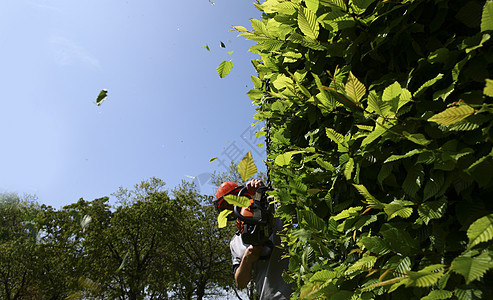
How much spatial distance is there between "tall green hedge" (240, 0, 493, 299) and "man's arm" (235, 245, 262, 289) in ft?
5.32

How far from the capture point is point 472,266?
840 mm

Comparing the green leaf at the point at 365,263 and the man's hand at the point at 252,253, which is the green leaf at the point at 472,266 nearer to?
the green leaf at the point at 365,263

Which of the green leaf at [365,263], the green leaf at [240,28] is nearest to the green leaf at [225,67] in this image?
the green leaf at [240,28]

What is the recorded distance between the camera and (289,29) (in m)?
1.78

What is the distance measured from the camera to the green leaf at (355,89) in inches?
48.3

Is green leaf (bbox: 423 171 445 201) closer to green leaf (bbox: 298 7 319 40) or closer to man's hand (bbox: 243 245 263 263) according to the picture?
green leaf (bbox: 298 7 319 40)

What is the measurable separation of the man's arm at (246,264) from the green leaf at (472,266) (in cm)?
267

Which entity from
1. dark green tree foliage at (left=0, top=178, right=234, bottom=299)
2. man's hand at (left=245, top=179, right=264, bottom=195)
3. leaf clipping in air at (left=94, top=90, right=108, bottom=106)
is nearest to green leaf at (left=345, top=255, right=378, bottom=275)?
man's hand at (left=245, top=179, right=264, bottom=195)

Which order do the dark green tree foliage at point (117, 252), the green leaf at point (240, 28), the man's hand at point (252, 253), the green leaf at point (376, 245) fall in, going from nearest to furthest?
the green leaf at point (376, 245), the green leaf at point (240, 28), the man's hand at point (252, 253), the dark green tree foliage at point (117, 252)

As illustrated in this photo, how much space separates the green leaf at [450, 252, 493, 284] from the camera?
0.81 meters

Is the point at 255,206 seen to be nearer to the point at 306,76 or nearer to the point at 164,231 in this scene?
the point at 306,76

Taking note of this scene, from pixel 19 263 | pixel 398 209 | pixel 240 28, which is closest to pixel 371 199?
pixel 398 209

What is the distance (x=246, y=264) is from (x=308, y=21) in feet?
9.27

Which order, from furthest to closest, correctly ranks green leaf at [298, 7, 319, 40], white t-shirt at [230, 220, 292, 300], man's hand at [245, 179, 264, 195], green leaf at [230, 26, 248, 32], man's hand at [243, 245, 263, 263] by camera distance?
white t-shirt at [230, 220, 292, 300] < man's hand at [243, 245, 263, 263] < man's hand at [245, 179, 264, 195] < green leaf at [230, 26, 248, 32] < green leaf at [298, 7, 319, 40]
